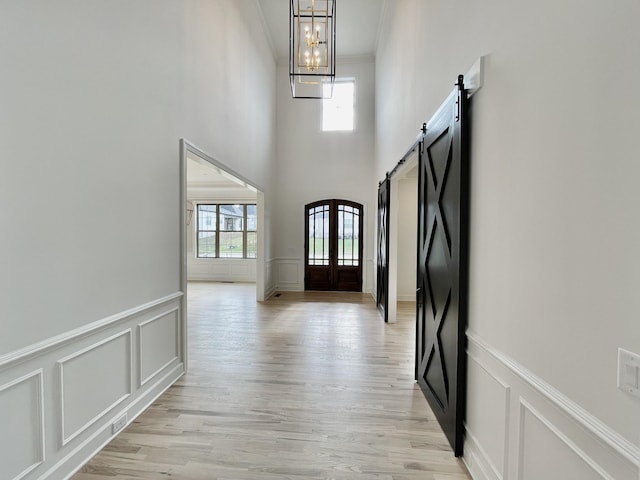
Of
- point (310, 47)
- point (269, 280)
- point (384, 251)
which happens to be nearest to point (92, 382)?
point (384, 251)

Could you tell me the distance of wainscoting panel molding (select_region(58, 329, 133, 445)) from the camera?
6.40 feet

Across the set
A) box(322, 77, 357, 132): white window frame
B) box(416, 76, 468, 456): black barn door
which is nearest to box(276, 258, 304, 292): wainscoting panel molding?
box(322, 77, 357, 132): white window frame

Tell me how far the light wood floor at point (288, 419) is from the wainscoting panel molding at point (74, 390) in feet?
0.55

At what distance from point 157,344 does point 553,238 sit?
121 inches

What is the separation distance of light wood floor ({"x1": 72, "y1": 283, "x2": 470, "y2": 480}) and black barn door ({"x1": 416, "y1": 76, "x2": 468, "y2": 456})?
0.93 feet

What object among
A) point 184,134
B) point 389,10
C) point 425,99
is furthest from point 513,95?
point 389,10

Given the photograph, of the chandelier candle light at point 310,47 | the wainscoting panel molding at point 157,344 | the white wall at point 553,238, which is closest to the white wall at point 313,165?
the chandelier candle light at point 310,47

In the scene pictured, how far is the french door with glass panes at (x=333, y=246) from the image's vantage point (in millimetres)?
8461

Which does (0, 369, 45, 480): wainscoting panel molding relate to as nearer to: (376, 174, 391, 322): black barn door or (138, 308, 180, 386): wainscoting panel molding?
(138, 308, 180, 386): wainscoting panel molding

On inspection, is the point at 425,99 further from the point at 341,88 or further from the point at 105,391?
the point at 341,88

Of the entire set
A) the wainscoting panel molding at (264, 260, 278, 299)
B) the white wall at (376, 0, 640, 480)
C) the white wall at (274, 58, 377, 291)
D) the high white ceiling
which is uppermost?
the high white ceiling

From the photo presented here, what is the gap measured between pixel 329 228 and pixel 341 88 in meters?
3.68

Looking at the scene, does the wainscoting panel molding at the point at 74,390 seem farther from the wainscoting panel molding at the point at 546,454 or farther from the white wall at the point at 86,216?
the wainscoting panel molding at the point at 546,454

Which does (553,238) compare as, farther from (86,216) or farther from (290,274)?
(290,274)
